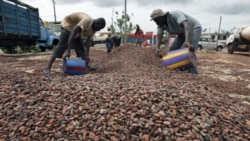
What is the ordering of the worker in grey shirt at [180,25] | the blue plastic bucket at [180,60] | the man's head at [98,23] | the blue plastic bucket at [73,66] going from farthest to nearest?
1. the man's head at [98,23]
2. the blue plastic bucket at [73,66]
3. the worker in grey shirt at [180,25]
4. the blue plastic bucket at [180,60]

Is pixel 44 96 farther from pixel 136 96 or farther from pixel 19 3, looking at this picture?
pixel 19 3

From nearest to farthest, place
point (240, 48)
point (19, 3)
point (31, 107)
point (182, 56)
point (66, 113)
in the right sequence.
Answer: point (66, 113)
point (31, 107)
point (182, 56)
point (19, 3)
point (240, 48)

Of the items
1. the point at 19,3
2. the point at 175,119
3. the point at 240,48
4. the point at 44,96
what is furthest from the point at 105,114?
the point at 240,48

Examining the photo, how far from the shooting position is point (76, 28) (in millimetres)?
4457

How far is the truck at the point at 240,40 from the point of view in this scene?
16656 mm

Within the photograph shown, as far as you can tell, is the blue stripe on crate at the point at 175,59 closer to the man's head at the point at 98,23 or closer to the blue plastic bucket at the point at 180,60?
the blue plastic bucket at the point at 180,60

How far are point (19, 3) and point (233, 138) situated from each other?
453 inches

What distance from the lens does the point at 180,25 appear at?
4.11 m

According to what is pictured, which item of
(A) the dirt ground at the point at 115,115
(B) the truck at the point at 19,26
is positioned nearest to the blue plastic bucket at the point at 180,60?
(A) the dirt ground at the point at 115,115

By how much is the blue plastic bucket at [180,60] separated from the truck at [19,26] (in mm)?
8358

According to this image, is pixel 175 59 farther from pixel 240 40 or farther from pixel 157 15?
pixel 240 40

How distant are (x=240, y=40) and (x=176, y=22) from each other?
14.9 metres

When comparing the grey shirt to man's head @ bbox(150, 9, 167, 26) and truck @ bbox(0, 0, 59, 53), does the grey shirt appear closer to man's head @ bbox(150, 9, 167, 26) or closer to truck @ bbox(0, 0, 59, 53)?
man's head @ bbox(150, 9, 167, 26)

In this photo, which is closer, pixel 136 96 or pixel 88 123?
pixel 88 123
